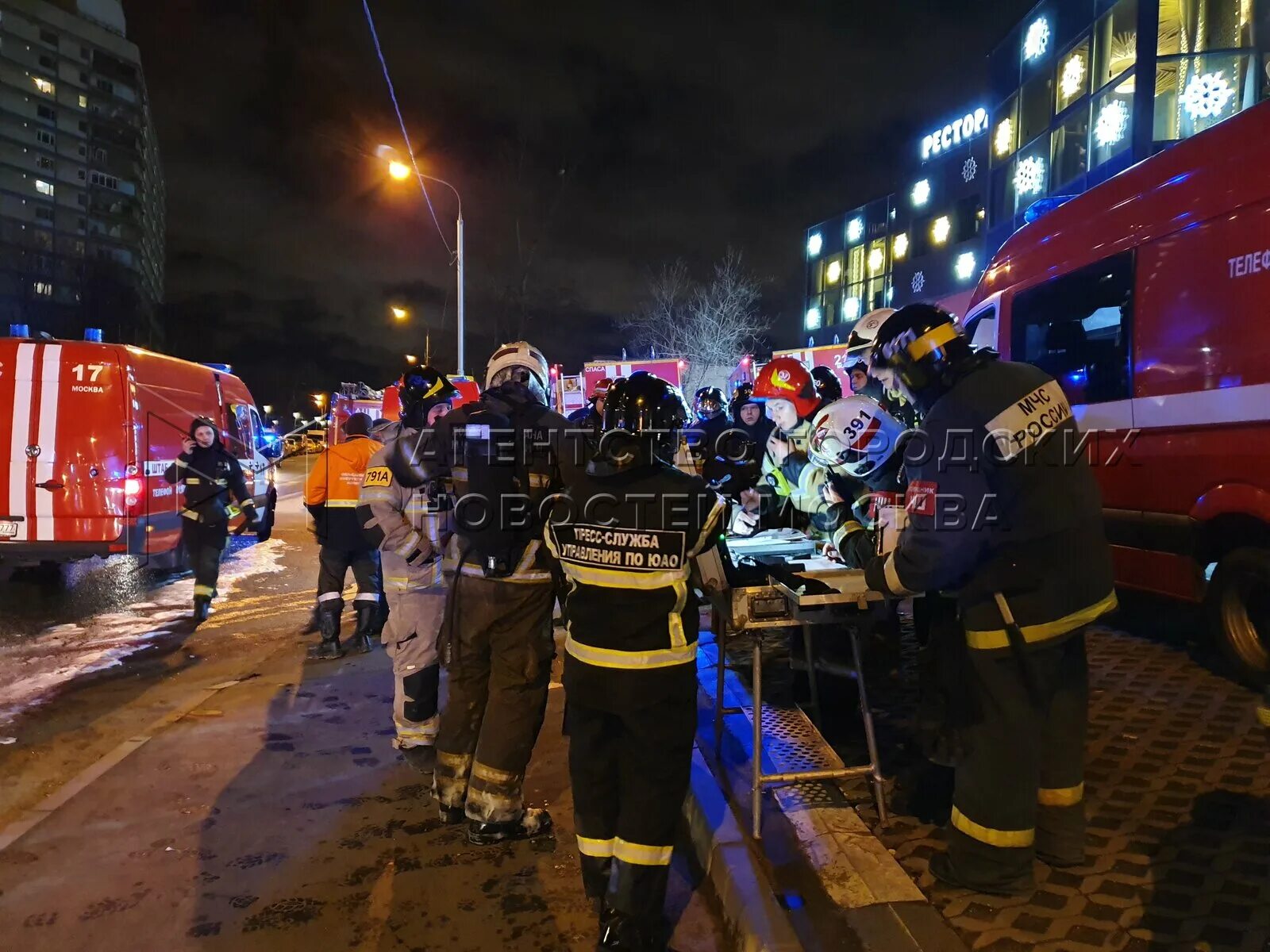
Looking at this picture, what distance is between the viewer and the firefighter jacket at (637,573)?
2.55 metres

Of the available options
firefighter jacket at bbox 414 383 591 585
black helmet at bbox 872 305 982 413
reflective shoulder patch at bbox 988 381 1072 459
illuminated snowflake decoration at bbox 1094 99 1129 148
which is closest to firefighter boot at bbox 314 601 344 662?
firefighter jacket at bbox 414 383 591 585

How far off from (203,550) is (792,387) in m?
5.61

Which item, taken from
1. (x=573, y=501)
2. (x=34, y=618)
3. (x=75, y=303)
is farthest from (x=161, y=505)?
(x=75, y=303)

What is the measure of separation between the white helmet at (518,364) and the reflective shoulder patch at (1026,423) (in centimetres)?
207

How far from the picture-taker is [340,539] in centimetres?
624

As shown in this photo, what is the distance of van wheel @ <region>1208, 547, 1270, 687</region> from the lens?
456 cm

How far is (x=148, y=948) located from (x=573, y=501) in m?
2.15

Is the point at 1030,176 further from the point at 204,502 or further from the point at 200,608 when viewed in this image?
the point at 200,608

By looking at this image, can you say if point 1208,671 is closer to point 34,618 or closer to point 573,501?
point 573,501

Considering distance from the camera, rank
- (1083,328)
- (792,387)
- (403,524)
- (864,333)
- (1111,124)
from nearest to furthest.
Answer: (403,524) → (864,333) → (792,387) → (1083,328) → (1111,124)

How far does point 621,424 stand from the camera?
264 cm

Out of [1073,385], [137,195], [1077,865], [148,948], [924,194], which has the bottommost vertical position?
[148,948]

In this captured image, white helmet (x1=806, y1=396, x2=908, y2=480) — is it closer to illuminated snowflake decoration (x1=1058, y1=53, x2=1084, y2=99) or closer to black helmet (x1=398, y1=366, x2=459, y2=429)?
black helmet (x1=398, y1=366, x2=459, y2=429)

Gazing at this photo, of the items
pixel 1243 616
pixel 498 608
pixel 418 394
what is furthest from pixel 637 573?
pixel 1243 616
